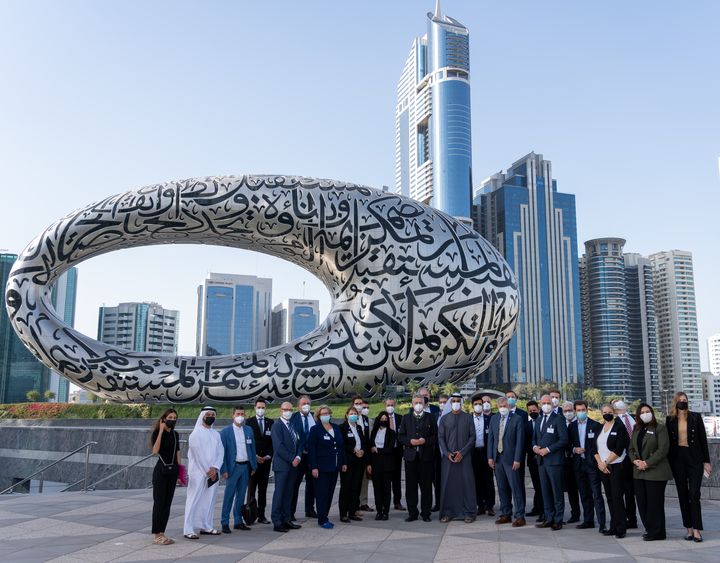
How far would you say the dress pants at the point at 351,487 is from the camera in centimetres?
1019

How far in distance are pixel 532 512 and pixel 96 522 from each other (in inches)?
258

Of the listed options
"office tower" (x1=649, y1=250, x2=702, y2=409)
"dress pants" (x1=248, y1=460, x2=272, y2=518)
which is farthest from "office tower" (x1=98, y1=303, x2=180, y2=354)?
"dress pants" (x1=248, y1=460, x2=272, y2=518)

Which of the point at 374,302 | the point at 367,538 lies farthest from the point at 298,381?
the point at 367,538

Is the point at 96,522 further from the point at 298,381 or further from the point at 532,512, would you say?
the point at 298,381

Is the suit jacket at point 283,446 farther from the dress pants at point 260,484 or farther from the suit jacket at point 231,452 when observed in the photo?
the dress pants at point 260,484

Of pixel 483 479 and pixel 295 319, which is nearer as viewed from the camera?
pixel 483 479

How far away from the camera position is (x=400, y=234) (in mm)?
22031

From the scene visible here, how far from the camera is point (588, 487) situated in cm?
948

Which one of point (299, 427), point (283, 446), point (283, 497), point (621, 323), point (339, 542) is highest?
point (621, 323)

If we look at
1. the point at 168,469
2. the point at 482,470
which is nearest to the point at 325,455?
the point at 168,469

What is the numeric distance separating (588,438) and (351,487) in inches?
140

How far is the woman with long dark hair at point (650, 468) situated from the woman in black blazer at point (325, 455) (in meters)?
4.06

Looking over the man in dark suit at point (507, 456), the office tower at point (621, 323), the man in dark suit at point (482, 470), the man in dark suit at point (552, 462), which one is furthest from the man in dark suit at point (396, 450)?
the office tower at point (621, 323)

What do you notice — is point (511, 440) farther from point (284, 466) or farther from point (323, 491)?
point (284, 466)
